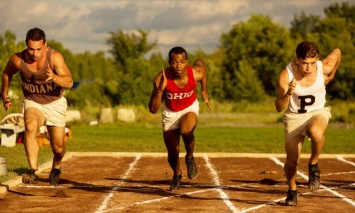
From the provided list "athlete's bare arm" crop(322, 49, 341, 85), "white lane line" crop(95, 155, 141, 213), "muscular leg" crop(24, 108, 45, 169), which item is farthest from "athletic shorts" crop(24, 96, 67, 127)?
"athlete's bare arm" crop(322, 49, 341, 85)

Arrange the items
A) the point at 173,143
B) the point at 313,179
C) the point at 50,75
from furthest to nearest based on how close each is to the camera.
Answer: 1. the point at 173,143
2. the point at 50,75
3. the point at 313,179

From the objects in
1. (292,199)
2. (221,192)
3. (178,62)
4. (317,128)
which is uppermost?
(178,62)

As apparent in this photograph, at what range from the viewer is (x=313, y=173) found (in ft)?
34.8

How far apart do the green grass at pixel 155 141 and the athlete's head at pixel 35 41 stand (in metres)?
2.74

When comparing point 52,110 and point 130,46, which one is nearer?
point 52,110

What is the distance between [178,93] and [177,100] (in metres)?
0.17

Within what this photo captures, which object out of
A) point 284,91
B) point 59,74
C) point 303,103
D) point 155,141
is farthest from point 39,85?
point 155,141

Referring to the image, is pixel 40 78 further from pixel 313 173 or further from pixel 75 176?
pixel 313 173

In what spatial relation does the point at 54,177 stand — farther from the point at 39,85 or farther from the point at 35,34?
the point at 35,34

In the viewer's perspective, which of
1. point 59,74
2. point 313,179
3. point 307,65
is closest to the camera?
point 307,65

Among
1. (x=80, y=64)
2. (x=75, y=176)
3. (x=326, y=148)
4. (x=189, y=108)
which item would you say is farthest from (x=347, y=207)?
(x=80, y=64)

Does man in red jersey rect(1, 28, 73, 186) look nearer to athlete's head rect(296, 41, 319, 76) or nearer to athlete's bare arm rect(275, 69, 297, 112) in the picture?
athlete's bare arm rect(275, 69, 297, 112)

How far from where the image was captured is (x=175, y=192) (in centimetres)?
1168

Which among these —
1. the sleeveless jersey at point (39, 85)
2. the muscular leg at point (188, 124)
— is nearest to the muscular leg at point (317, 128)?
the muscular leg at point (188, 124)
